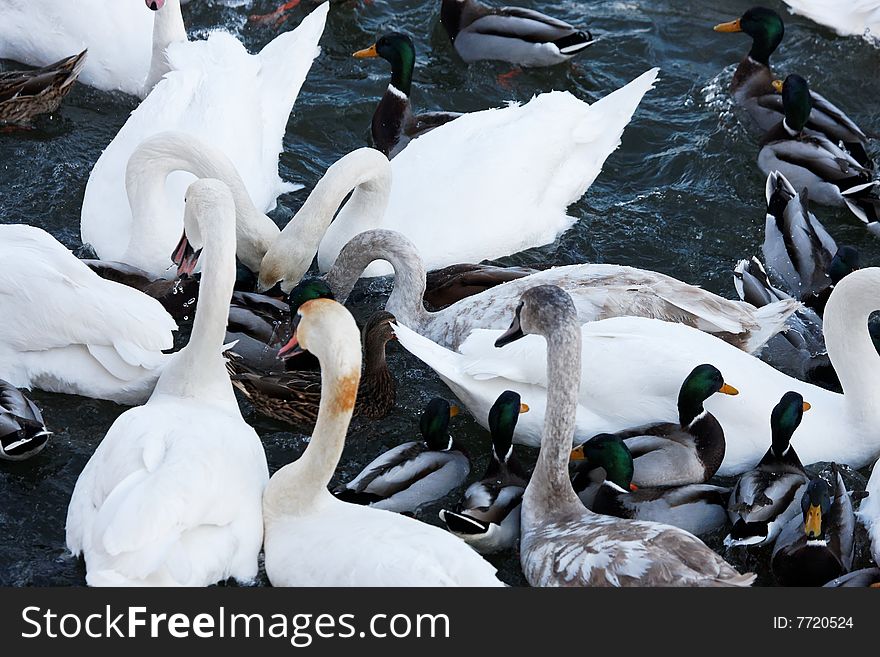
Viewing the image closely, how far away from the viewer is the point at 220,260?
612 centimetres

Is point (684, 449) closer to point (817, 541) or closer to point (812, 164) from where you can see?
point (817, 541)

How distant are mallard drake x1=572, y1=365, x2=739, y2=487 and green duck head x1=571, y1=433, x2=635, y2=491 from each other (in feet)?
0.55

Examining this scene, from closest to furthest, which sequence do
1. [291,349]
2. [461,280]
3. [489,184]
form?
[291,349], [461,280], [489,184]

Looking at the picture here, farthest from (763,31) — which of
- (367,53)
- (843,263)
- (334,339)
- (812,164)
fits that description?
(334,339)

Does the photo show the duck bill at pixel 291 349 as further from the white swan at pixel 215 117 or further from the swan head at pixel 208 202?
the white swan at pixel 215 117

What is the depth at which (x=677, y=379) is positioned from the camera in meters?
6.53

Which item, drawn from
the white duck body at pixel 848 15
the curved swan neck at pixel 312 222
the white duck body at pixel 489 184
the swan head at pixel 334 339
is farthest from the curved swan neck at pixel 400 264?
the white duck body at pixel 848 15

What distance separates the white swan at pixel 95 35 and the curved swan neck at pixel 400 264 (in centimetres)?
242

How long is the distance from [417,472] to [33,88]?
13.6 ft

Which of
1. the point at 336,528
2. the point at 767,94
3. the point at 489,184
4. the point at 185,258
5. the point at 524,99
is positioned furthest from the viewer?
the point at 524,99

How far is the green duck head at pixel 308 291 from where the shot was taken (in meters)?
6.86

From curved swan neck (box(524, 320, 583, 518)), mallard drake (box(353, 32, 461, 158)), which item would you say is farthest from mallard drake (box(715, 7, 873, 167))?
curved swan neck (box(524, 320, 583, 518))


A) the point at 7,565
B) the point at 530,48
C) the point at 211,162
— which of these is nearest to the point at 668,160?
the point at 530,48

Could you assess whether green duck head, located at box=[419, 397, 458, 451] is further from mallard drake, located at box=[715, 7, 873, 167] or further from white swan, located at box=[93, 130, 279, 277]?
mallard drake, located at box=[715, 7, 873, 167]
